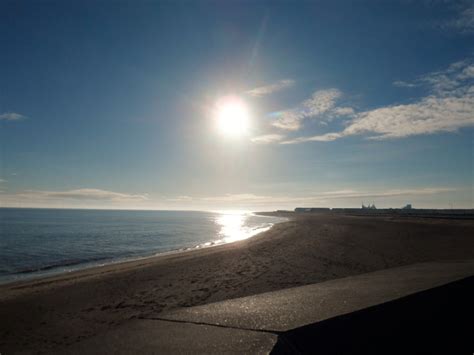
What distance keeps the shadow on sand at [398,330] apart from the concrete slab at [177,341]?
31cm

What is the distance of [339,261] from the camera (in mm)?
17219

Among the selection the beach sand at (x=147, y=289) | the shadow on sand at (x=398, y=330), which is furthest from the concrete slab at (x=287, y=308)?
the beach sand at (x=147, y=289)

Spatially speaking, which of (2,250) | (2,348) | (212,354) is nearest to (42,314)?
(2,348)

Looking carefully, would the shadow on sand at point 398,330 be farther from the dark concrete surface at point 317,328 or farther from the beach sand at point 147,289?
the beach sand at point 147,289

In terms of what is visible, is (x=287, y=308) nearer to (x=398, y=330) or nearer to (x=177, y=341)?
(x=398, y=330)

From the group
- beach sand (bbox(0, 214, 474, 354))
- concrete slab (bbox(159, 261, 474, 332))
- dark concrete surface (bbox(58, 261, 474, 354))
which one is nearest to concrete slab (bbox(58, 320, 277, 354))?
dark concrete surface (bbox(58, 261, 474, 354))

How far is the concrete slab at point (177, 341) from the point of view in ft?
9.72

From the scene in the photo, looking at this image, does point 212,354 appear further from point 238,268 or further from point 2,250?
point 2,250

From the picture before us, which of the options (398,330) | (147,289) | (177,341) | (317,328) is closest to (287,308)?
(317,328)

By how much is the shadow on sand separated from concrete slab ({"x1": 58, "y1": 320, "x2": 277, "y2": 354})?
0.31 meters

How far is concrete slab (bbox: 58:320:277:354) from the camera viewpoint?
2963 mm

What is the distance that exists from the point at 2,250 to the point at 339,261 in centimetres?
2977

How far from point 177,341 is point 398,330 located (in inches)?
93.2

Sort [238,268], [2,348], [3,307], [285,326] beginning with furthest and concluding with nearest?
[238,268], [3,307], [2,348], [285,326]
